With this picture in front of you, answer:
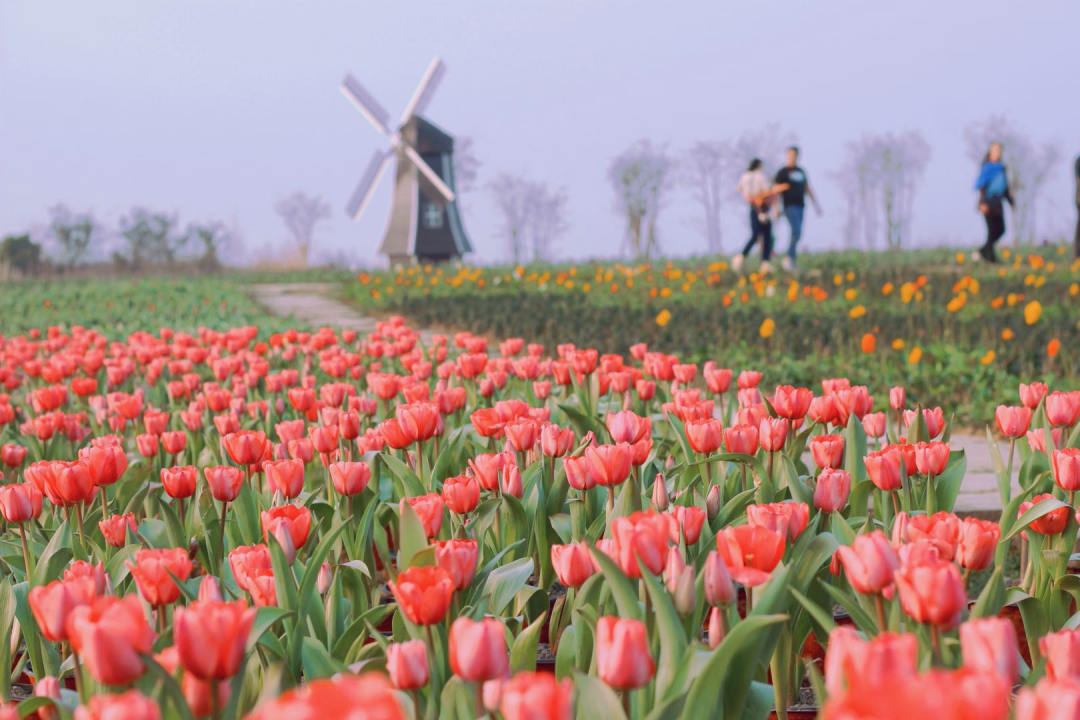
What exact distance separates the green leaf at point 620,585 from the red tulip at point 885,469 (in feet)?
2.77

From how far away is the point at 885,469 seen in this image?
2.11 metres

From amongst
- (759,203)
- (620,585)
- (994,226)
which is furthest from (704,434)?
(994,226)

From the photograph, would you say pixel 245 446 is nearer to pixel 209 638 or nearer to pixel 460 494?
pixel 460 494

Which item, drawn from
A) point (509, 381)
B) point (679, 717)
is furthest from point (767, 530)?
point (509, 381)

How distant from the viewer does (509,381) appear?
461 centimetres

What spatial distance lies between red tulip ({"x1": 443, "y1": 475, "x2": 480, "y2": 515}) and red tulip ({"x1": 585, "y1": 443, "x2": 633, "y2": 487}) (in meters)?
0.27

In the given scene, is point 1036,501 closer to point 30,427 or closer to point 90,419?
point 30,427

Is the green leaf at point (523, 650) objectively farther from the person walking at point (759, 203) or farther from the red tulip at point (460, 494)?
the person walking at point (759, 203)

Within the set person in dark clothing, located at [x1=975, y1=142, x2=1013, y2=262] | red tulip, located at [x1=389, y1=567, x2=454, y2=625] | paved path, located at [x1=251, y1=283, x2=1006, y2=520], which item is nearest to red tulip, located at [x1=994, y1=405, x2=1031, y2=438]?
paved path, located at [x1=251, y1=283, x2=1006, y2=520]

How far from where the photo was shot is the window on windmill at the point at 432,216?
28938 mm

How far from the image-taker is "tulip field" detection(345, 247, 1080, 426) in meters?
6.86

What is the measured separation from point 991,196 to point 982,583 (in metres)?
14.1

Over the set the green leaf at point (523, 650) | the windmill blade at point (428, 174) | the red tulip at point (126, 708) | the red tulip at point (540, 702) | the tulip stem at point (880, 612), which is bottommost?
the green leaf at point (523, 650)

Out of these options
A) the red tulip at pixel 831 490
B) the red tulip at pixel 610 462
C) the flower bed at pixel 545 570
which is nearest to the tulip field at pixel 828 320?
the flower bed at pixel 545 570
